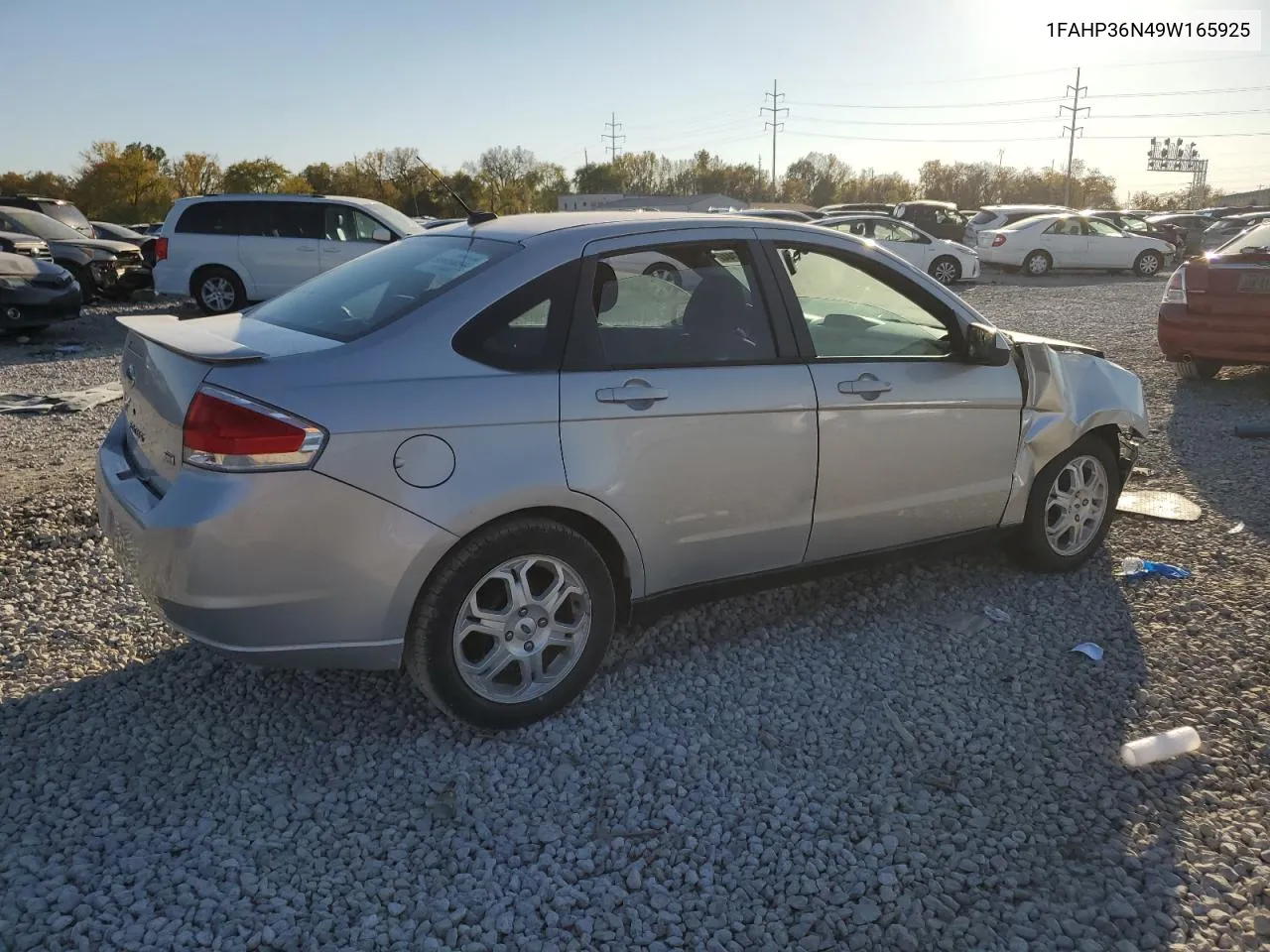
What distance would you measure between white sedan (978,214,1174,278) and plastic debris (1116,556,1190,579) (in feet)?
74.0

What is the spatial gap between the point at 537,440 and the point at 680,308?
83 centimetres

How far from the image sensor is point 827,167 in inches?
4038

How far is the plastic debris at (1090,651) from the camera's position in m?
4.03

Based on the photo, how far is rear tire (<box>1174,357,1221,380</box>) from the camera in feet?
32.5

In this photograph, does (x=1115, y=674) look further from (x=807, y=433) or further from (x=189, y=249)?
(x=189, y=249)

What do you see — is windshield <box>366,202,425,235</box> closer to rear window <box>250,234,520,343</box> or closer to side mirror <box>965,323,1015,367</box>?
rear window <box>250,234,520,343</box>

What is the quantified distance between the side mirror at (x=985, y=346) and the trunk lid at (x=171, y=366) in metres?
2.54

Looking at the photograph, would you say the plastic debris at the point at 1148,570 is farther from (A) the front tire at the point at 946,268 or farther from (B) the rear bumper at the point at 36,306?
(A) the front tire at the point at 946,268

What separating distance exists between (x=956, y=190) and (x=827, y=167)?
1288 centimetres

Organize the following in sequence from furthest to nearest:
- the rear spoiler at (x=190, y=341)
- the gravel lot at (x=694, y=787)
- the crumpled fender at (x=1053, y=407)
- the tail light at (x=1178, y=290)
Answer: the tail light at (x=1178, y=290), the crumpled fender at (x=1053, y=407), the rear spoiler at (x=190, y=341), the gravel lot at (x=694, y=787)

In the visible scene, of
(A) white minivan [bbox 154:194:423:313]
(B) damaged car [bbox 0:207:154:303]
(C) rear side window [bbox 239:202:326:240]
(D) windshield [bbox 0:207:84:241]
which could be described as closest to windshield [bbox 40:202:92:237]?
(D) windshield [bbox 0:207:84:241]

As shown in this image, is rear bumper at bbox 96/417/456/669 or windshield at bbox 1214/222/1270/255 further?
windshield at bbox 1214/222/1270/255

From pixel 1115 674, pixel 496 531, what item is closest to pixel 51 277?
pixel 496 531

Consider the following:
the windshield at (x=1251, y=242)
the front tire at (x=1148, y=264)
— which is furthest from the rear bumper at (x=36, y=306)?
the front tire at (x=1148, y=264)
